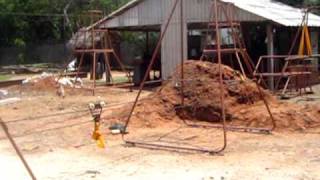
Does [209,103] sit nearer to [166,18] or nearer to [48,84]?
[166,18]

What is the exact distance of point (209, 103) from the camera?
47.9 feet

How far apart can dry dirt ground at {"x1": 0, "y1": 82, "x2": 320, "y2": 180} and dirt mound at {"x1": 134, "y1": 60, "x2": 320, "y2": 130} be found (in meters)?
0.73

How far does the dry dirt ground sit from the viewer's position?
890 centimetres

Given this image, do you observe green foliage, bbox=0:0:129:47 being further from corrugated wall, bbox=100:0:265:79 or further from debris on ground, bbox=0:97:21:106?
debris on ground, bbox=0:97:21:106

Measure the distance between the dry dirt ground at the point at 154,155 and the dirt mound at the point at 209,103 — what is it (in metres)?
0.73

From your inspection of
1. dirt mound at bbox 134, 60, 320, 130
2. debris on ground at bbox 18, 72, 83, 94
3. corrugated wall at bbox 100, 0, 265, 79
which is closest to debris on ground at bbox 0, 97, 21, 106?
debris on ground at bbox 18, 72, 83, 94

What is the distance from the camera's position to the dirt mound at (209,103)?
14.0 meters

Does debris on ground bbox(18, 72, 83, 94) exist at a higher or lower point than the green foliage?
lower

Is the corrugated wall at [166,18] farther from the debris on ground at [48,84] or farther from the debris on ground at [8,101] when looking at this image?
the debris on ground at [8,101]

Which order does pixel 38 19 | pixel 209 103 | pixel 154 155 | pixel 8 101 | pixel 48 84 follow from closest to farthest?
pixel 154 155 → pixel 209 103 → pixel 8 101 → pixel 48 84 → pixel 38 19

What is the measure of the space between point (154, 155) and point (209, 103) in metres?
4.47

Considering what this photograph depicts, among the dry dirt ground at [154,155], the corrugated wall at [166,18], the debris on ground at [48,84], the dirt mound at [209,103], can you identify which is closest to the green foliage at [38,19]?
the corrugated wall at [166,18]

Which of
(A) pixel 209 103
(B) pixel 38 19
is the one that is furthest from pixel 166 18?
(B) pixel 38 19

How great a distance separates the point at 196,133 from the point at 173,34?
12193mm
